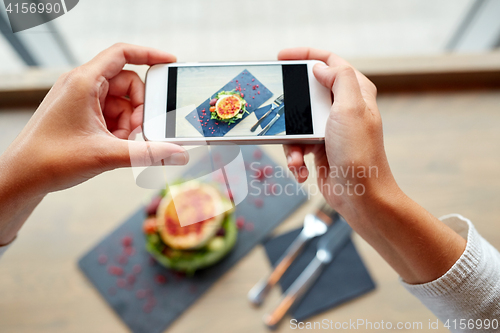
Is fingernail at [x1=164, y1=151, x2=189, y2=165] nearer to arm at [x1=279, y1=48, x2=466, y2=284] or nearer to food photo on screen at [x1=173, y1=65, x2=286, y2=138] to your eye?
food photo on screen at [x1=173, y1=65, x2=286, y2=138]

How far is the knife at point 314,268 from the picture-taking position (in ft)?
2.24

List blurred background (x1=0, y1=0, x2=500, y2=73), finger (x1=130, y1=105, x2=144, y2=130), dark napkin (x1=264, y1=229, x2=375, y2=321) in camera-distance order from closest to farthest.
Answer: finger (x1=130, y1=105, x2=144, y2=130)
dark napkin (x1=264, y1=229, x2=375, y2=321)
blurred background (x1=0, y1=0, x2=500, y2=73)

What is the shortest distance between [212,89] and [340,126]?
0.22 metres

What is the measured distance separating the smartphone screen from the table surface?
0.22m

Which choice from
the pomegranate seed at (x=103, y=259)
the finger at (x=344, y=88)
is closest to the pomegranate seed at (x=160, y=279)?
the pomegranate seed at (x=103, y=259)

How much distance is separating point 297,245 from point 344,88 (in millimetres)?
363

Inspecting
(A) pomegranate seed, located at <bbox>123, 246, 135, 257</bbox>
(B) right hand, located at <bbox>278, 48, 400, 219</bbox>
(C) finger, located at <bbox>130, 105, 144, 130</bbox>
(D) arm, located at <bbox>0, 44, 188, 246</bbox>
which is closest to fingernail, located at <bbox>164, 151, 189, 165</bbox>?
(D) arm, located at <bbox>0, 44, 188, 246</bbox>

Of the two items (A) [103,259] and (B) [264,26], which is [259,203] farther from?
(B) [264,26]

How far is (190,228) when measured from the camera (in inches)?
27.1

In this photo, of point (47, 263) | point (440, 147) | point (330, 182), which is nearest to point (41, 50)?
point (47, 263)

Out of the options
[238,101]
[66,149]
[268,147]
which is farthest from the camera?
[268,147]

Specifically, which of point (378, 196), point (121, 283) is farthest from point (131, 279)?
point (378, 196)

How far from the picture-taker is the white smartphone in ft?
1.80

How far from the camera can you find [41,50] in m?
0.84
